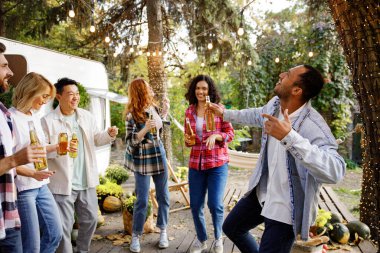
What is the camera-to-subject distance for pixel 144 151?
3441 millimetres

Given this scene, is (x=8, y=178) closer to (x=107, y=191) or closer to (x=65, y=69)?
(x=107, y=191)

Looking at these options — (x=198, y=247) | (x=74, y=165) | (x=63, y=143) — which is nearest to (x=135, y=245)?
(x=198, y=247)

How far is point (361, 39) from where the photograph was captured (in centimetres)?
238

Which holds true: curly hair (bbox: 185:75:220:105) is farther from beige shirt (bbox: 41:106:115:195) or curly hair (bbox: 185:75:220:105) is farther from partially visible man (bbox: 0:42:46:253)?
partially visible man (bbox: 0:42:46:253)

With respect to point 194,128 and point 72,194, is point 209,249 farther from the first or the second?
point 72,194

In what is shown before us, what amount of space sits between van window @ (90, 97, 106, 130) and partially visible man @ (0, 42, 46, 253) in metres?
5.08

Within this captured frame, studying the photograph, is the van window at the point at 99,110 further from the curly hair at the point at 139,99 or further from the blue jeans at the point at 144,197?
the blue jeans at the point at 144,197

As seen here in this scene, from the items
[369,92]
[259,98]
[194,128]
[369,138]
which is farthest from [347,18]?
[259,98]

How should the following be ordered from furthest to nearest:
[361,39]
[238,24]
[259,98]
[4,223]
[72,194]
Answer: [259,98]
[238,24]
[72,194]
[361,39]
[4,223]

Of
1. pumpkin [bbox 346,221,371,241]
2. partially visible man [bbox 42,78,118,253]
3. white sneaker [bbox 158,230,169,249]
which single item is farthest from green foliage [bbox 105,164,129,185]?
pumpkin [bbox 346,221,371,241]

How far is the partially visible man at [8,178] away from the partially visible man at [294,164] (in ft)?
4.17

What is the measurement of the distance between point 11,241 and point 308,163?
5.46ft

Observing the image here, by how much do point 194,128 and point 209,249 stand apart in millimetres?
1331

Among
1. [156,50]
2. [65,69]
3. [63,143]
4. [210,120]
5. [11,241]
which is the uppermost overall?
[156,50]
